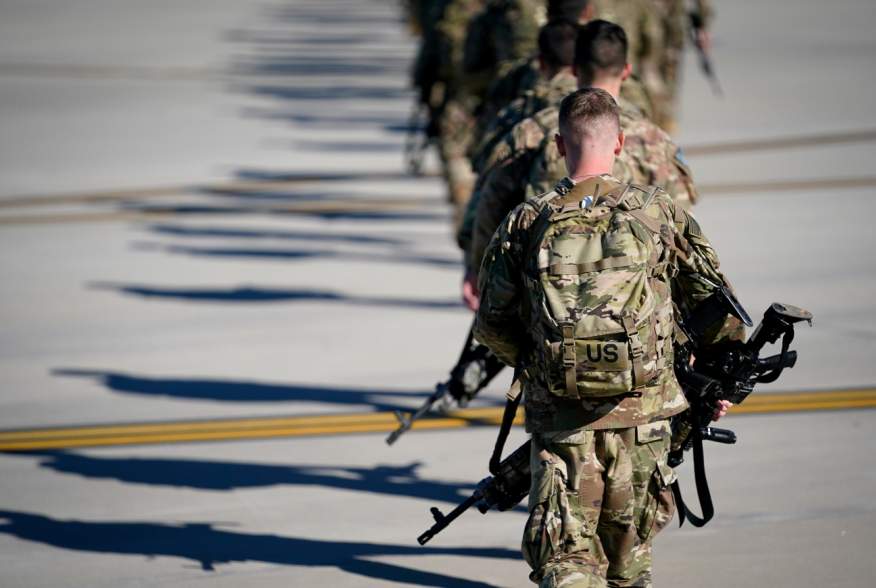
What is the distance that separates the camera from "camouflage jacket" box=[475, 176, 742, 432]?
4.06 meters

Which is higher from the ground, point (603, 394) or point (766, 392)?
point (603, 394)

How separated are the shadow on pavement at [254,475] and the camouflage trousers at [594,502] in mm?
2030

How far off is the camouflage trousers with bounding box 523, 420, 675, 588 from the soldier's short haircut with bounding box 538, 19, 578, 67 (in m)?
2.44

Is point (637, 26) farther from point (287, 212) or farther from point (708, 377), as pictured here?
point (708, 377)

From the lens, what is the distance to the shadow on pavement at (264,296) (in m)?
9.84

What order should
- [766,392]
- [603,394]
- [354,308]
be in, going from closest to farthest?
[603,394], [766,392], [354,308]

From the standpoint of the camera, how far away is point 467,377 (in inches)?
239

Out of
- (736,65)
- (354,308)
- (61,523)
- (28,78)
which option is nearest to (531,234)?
(61,523)

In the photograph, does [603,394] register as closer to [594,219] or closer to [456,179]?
[594,219]

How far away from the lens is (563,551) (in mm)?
4039

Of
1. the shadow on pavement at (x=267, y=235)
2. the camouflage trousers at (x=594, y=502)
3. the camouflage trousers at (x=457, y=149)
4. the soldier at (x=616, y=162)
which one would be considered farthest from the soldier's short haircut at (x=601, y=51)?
the shadow on pavement at (x=267, y=235)

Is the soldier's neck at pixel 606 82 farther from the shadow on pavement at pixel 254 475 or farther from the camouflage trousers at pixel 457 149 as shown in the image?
the camouflage trousers at pixel 457 149

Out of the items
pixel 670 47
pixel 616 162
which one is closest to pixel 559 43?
pixel 616 162

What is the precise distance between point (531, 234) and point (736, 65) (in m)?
19.0
